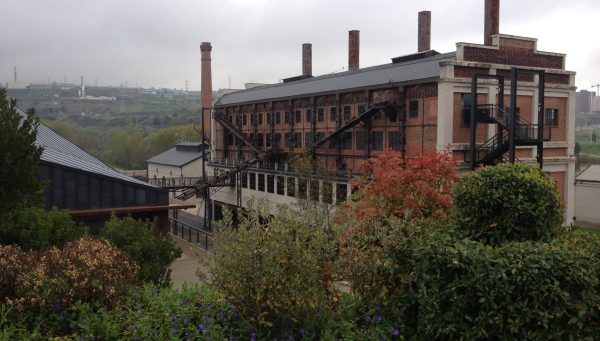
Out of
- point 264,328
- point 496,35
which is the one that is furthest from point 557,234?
point 496,35

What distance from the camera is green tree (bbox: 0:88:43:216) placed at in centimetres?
1255

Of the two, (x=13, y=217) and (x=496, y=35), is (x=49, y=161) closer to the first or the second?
(x=13, y=217)

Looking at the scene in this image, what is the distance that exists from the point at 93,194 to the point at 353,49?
30.2 metres

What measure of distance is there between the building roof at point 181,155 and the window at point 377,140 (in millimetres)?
31485

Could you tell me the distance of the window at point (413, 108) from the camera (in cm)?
3114

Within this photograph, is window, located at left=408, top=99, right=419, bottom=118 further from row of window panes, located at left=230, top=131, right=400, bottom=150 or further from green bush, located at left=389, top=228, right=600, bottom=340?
green bush, located at left=389, top=228, right=600, bottom=340

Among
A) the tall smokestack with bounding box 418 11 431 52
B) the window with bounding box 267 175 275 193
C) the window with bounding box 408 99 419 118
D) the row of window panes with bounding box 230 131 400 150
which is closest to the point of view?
the window with bounding box 408 99 419 118

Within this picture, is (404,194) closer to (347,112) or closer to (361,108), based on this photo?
(361,108)

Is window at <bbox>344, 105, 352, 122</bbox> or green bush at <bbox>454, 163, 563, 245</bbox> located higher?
window at <bbox>344, 105, 352, 122</bbox>

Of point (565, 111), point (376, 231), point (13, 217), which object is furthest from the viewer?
point (565, 111)

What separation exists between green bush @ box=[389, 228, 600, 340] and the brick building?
16.5m

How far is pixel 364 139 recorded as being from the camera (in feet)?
118

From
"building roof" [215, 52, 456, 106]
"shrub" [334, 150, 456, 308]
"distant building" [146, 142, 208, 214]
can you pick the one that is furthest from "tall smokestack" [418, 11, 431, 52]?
"distant building" [146, 142, 208, 214]

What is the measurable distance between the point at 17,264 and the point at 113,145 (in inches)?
Result: 4604
